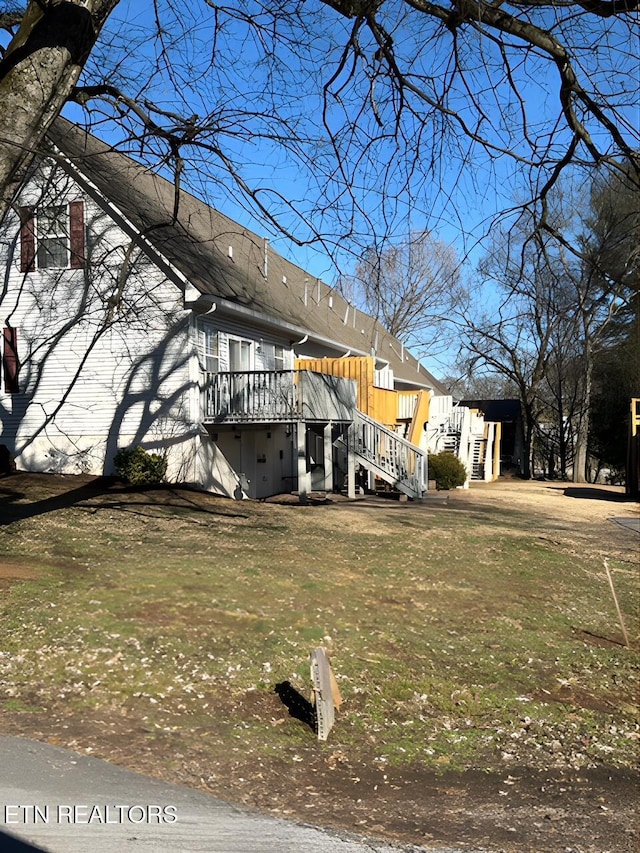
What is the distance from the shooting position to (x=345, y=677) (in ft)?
22.4

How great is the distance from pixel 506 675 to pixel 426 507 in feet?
38.2

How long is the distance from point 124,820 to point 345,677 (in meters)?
3.11

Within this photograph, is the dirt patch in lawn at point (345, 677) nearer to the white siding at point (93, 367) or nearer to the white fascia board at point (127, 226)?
the white siding at point (93, 367)

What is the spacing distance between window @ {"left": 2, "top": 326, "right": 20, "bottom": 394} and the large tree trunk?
14.2 m

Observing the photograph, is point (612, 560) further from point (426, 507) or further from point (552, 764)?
point (552, 764)

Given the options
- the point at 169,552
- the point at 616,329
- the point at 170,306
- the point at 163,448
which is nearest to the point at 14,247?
the point at 170,306

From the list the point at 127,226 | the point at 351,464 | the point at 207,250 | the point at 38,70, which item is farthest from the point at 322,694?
→ the point at 207,250

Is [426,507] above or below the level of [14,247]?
below

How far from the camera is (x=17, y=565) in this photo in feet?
30.4

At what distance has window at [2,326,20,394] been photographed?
1850cm

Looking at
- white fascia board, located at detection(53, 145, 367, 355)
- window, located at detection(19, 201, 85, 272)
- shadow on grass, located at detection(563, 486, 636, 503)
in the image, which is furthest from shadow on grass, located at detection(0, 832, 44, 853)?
shadow on grass, located at detection(563, 486, 636, 503)

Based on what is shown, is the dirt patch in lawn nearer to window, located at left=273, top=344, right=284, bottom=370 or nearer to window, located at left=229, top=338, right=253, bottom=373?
window, located at left=229, top=338, right=253, bottom=373

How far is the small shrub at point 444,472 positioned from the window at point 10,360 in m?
13.8

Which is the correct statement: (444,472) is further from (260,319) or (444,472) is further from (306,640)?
(306,640)
